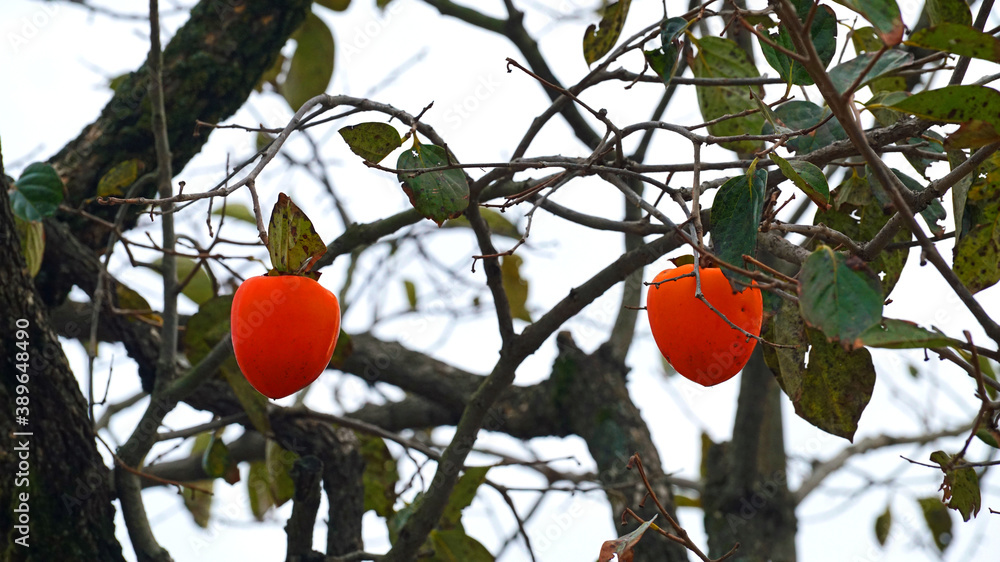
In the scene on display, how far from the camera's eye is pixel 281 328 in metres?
0.83

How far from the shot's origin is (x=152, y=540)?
1.38 metres

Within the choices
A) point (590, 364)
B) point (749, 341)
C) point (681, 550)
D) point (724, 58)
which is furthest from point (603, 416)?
point (749, 341)

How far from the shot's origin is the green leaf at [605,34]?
1210 millimetres

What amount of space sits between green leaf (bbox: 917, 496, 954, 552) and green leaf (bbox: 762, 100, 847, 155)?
6.22ft

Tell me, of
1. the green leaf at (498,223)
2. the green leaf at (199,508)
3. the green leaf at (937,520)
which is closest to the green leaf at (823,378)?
the green leaf at (498,223)

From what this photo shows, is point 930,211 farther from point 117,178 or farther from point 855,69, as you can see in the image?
point 117,178

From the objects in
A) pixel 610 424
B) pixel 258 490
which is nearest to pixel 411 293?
pixel 258 490

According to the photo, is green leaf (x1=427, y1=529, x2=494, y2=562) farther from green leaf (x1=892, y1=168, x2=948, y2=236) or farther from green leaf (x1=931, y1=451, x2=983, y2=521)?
green leaf (x1=892, y1=168, x2=948, y2=236)

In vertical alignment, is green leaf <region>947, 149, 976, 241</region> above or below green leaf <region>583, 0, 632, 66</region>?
below

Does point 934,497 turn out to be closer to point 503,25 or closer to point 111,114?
point 503,25

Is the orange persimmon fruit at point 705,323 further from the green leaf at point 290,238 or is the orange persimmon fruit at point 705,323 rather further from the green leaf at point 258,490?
the green leaf at point 258,490

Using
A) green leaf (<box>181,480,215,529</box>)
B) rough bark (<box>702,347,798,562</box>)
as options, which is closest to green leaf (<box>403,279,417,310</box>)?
green leaf (<box>181,480,215,529</box>)

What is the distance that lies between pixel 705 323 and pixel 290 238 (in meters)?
0.43

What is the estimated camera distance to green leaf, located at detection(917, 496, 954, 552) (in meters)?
2.52
